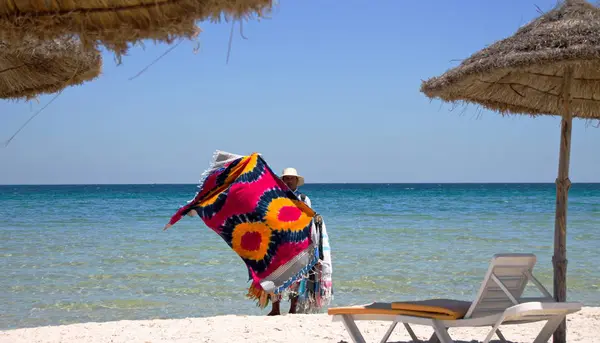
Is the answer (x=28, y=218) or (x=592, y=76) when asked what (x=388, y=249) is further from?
(x=28, y=218)

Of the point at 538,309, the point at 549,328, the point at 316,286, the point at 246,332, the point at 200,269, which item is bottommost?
the point at 200,269

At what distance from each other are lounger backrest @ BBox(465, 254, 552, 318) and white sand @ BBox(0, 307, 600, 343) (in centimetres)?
110

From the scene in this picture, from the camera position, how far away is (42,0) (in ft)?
7.79

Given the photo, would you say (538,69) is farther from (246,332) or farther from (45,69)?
(45,69)

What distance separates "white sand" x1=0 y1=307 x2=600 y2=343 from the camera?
17.8 feet

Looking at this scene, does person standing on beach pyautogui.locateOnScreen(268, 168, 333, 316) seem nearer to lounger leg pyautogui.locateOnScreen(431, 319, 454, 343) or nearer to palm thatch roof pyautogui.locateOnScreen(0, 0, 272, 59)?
lounger leg pyautogui.locateOnScreen(431, 319, 454, 343)

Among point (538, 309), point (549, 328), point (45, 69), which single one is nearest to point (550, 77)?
point (549, 328)

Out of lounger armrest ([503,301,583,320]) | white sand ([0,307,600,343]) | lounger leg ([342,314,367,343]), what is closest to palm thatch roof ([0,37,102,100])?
white sand ([0,307,600,343])

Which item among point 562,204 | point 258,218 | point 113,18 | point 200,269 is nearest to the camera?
point 113,18

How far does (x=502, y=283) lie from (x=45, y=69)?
3.01m

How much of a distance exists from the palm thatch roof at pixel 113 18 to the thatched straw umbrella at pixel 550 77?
2565 millimetres

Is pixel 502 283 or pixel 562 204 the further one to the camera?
pixel 562 204

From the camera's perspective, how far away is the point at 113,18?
2486mm

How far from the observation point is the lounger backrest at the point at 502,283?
4238mm
